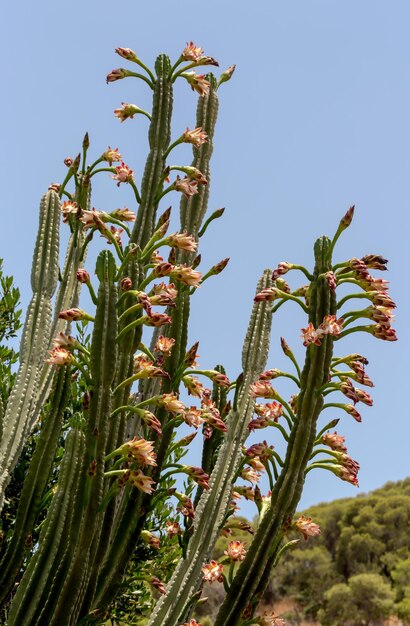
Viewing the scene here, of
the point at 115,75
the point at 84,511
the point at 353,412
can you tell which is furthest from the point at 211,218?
the point at 84,511

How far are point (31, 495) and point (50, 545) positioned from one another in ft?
1.74

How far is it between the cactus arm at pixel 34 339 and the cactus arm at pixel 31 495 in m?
0.13

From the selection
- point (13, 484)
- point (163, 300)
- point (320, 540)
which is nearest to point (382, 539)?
point (320, 540)

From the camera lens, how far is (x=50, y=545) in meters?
3.40

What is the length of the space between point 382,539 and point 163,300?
1429 inches

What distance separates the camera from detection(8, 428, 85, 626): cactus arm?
3.38m

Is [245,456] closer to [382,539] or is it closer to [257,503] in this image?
[257,503]

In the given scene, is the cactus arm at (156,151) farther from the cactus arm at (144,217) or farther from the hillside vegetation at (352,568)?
the hillside vegetation at (352,568)

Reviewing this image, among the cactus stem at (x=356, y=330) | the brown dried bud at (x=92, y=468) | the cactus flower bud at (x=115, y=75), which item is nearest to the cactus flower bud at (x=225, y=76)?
the cactus flower bud at (x=115, y=75)

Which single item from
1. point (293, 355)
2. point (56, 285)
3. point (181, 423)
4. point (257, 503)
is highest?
point (56, 285)

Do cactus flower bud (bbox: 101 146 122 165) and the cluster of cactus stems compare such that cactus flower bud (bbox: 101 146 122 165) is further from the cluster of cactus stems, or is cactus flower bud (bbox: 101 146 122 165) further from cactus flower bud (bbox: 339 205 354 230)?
cactus flower bud (bbox: 339 205 354 230)

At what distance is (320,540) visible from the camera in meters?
39.6

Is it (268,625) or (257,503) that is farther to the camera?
(257,503)

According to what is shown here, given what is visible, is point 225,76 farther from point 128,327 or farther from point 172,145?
point 128,327
